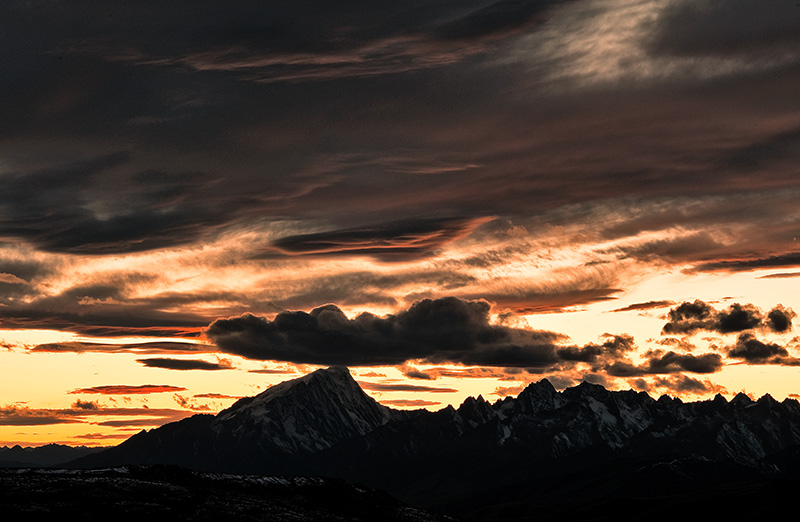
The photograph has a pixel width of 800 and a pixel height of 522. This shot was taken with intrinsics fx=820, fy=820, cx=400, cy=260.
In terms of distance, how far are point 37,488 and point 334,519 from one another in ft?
197

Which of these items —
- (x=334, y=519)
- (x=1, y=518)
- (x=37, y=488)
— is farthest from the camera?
(x=334, y=519)

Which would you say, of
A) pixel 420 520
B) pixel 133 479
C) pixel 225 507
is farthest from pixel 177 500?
pixel 420 520

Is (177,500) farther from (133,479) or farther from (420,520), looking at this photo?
(420,520)

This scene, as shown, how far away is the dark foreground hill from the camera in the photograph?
143 metres

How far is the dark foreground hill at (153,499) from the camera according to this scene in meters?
143

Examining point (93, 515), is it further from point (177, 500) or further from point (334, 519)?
point (334, 519)

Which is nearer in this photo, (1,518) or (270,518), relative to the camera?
(1,518)

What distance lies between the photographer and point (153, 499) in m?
160

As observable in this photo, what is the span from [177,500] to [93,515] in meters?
24.3

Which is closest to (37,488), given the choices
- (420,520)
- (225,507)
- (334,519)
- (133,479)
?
(133,479)

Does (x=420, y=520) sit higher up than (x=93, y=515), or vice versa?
(x=93, y=515)

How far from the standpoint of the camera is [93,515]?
140 meters

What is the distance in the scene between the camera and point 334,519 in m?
178

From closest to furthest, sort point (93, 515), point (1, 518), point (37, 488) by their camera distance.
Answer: point (1, 518) < point (93, 515) < point (37, 488)
